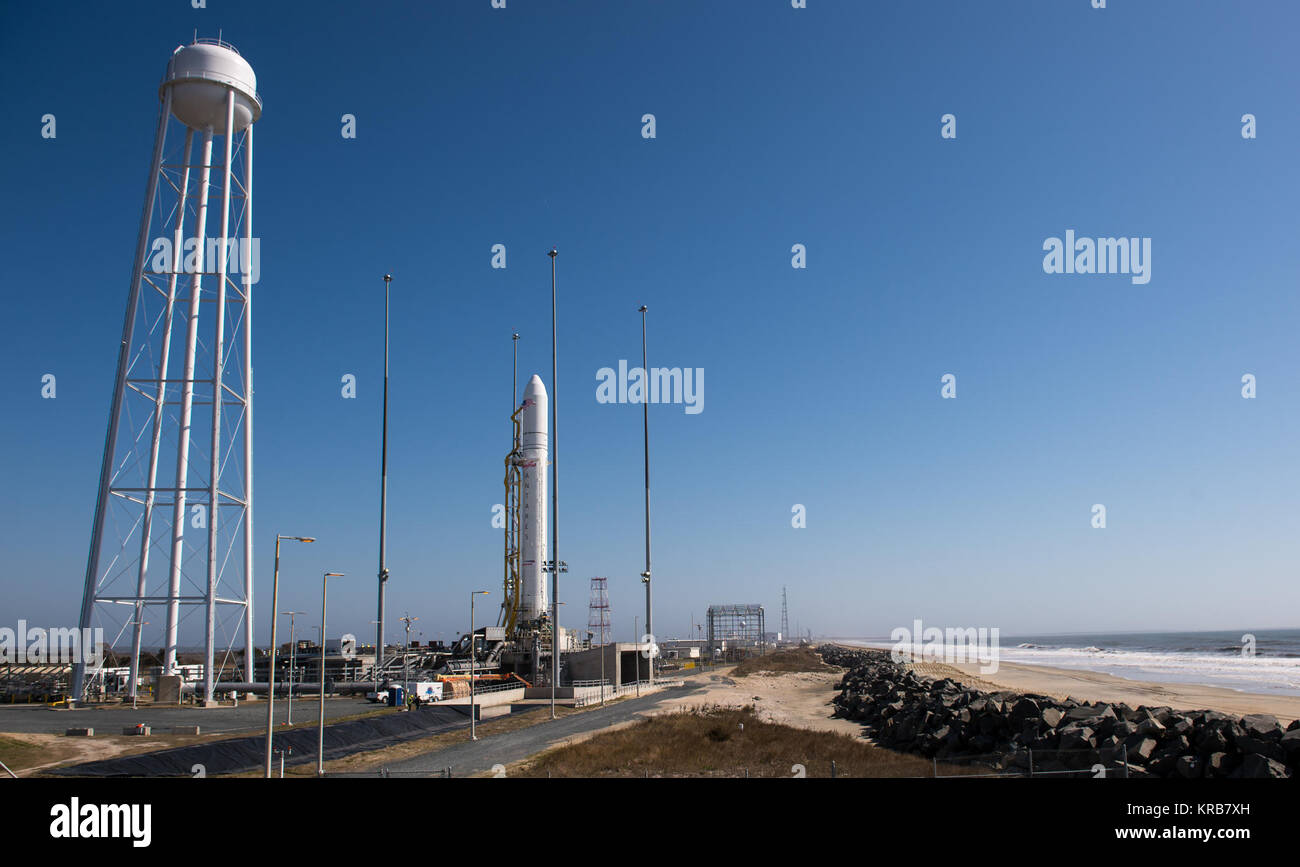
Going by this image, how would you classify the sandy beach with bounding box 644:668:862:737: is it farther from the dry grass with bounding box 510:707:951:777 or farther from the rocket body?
the rocket body

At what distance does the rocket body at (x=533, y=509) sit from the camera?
233 ft

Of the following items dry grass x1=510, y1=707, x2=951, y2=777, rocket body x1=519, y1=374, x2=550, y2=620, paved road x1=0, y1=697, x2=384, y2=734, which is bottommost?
paved road x1=0, y1=697, x2=384, y2=734

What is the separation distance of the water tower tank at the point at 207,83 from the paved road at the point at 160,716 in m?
34.9

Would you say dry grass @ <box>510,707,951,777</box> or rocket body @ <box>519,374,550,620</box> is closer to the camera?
dry grass @ <box>510,707,951,777</box>

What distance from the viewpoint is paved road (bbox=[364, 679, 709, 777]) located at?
29.6 metres

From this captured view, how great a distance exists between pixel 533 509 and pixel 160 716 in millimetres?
32953

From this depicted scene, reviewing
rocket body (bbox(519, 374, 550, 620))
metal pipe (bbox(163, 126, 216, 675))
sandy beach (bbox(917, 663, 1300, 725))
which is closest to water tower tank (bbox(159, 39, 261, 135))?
metal pipe (bbox(163, 126, 216, 675))

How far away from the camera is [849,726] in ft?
149

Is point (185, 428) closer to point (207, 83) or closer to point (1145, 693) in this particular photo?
point (207, 83)

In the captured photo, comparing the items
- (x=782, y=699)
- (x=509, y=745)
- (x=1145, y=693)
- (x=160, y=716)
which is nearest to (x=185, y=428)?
(x=160, y=716)

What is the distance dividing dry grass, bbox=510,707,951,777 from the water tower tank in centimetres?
4396
